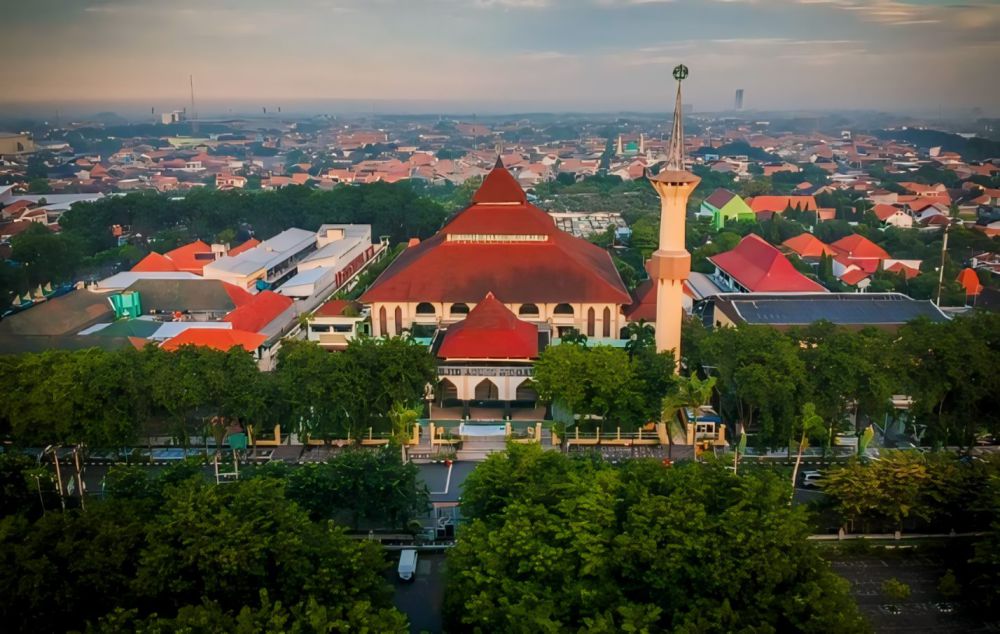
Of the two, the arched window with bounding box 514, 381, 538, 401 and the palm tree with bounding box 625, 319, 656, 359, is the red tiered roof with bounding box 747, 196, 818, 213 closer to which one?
the palm tree with bounding box 625, 319, 656, 359

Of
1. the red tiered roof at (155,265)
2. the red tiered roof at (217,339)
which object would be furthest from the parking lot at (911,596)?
the red tiered roof at (155,265)

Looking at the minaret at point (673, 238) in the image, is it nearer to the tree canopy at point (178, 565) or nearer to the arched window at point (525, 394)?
the arched window at point (525, 394)

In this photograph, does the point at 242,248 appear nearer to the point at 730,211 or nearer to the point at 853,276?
the point at 853,276

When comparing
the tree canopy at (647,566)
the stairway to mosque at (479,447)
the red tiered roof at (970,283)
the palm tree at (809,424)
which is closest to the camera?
the tree canopy at (647,566)

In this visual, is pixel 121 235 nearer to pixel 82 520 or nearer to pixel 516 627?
pixel 82 520

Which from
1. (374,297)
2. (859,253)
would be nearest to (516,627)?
(374,297)

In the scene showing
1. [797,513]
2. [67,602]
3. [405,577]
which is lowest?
[405,577]
